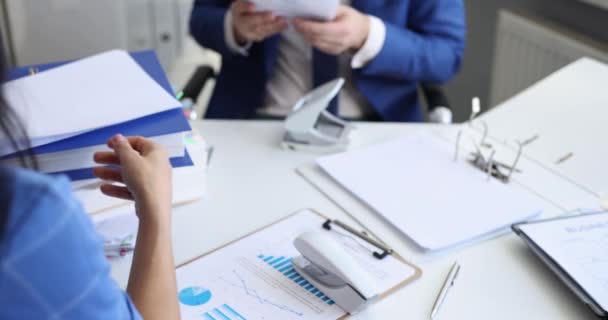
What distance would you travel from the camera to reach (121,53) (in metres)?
1.08

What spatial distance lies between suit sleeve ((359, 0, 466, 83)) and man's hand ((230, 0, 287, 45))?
22cm

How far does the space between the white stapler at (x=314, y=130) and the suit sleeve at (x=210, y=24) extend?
1.20 feet

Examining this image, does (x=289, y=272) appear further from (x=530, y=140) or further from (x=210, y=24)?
(x=210, y=24)

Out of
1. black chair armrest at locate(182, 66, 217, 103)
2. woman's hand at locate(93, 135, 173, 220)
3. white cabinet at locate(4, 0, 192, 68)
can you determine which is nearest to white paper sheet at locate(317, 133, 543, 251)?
woman's hand at locate(93, 135, 173, 220)

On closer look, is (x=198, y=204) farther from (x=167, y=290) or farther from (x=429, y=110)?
(x=429, y=110)

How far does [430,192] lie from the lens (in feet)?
3.25

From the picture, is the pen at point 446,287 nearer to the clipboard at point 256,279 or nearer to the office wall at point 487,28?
the clipboard at point 256,279

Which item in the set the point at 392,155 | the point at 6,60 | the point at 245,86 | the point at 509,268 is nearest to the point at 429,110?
the point at 392,155

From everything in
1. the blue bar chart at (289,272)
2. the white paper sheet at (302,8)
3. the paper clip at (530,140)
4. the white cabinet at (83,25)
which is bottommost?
the white cabinet at (83,25)

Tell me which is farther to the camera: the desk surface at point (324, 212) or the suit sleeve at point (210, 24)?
the suit sleeve at point (210, 24)

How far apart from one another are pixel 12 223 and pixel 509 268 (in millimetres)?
636

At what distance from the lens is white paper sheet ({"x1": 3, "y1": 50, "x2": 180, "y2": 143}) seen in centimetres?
86

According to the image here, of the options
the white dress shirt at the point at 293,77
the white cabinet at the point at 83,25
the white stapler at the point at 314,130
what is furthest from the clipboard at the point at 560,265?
the white cabinet at the point at 83,25

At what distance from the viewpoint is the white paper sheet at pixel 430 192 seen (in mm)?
904
